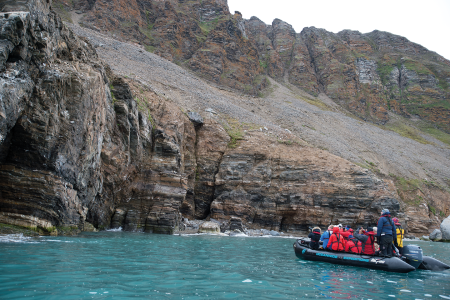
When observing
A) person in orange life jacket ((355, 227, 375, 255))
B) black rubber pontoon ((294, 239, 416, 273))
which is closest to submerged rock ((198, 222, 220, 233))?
black rubber pontoon ((294, 239, 416, 273))

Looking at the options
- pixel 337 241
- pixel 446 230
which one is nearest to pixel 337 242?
pixel 337 241

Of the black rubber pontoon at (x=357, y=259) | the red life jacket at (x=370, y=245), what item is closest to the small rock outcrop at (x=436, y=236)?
the red life jacket at (x=370, y=245)

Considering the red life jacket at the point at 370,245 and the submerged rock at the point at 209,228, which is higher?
the red life jacket at the point at 370,245

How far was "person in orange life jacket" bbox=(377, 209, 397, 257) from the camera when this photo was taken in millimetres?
11898

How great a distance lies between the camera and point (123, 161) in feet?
65.8

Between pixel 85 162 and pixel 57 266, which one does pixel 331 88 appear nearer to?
pixel 85 162

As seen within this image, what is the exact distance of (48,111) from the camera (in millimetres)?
13375

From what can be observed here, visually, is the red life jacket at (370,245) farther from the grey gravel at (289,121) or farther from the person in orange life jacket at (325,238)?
the grey gravel at (289,121)

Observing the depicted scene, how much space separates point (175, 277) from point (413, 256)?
10305 millimetres

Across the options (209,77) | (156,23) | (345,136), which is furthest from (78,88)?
(156,23)

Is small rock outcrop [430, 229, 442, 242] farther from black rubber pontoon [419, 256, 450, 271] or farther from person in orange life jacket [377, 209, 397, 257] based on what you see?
person in orange life jacket [377, 209, 397, 257]

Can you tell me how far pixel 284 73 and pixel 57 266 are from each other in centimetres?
10584

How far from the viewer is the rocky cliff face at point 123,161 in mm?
12477

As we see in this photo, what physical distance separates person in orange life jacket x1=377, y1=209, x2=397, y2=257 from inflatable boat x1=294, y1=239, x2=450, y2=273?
0.45 m
